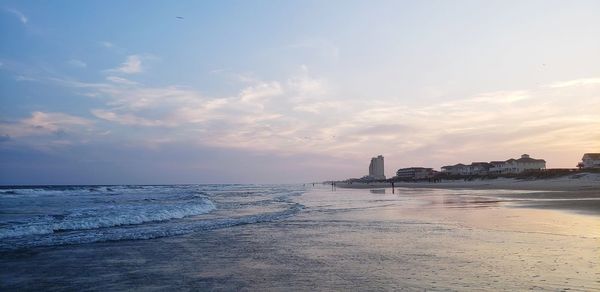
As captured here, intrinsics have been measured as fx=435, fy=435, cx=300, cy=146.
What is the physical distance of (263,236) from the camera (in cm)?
1468

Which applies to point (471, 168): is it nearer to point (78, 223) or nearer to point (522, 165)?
point (522, 165)

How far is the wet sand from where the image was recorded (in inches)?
298

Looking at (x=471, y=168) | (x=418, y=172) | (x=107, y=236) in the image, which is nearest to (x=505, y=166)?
(x=471, y=168)

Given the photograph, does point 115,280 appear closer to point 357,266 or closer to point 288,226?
point 357,266

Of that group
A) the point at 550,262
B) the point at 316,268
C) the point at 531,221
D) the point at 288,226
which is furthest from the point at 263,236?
the point at 531,221

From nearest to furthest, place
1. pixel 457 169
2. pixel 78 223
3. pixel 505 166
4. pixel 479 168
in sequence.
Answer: pixel 78 223
pixel 505 166
pixel 479 168
pixel 457 169

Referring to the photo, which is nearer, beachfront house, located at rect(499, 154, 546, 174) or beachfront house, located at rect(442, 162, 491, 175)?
beachfront house, located at rect(499, 154, 546, 174)

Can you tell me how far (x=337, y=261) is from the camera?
31.8 ft

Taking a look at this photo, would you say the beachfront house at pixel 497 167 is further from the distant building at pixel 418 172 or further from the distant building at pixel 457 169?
the distant building at pixel 418 172

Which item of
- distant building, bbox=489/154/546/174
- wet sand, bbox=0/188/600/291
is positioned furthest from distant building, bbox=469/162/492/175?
wet sand, bbox=0/188/600/291

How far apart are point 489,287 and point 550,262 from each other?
102 inches

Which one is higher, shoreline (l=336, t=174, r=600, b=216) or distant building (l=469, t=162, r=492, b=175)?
distant building (l=469, t=162, r=492, b=175)

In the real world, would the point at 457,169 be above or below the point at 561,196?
above

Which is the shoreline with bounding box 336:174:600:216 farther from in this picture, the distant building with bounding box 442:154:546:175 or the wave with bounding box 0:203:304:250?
the distant building with bounding box 442:154:546:175
